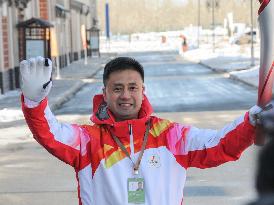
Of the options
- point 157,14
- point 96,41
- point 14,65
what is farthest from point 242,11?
point 14,65

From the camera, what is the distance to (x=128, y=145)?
3.23 meters

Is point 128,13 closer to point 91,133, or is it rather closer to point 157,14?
point 157,14

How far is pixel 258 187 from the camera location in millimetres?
1775

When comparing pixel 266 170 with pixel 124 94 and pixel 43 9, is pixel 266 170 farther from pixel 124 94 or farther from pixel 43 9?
pixel 43 9

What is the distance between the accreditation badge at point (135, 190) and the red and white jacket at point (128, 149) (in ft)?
0.06

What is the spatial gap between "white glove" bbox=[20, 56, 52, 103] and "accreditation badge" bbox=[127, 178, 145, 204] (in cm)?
55

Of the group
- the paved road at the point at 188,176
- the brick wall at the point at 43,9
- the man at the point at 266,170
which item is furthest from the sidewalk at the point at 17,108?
the man at the point at 266,170

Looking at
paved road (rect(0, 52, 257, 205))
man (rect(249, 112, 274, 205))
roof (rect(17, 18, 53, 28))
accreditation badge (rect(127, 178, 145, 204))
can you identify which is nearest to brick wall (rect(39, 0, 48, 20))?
roof (rect(17, 18, 53, 28))

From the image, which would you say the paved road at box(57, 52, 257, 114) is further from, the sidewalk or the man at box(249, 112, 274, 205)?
the man at box(249, 112, 274, 205)

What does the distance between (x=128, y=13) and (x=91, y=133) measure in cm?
16750

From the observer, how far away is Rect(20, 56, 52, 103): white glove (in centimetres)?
296

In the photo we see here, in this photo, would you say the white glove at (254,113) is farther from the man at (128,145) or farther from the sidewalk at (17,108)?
the sidewalk at (17,108)

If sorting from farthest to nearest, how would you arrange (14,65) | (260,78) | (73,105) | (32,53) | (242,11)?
(242,11), (14,65), (32,53), (73,105), (260,78)

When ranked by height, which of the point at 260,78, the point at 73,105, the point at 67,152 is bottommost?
the point at 73,105
